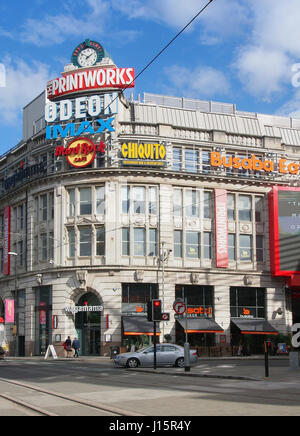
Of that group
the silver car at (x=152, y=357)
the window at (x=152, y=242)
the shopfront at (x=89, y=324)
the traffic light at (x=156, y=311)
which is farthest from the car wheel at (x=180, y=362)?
the window at (x=152, y=242)

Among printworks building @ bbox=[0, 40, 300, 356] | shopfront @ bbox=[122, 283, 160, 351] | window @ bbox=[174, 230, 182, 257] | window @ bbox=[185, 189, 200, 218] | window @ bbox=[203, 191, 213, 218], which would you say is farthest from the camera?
window @ bbox=[203, 191, 213, 218]

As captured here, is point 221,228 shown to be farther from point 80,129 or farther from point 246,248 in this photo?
point 80,129

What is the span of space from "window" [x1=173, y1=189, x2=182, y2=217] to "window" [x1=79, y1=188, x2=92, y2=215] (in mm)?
7245

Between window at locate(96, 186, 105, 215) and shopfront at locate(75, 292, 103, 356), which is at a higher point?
window at locate(96, 186, 105, 215)

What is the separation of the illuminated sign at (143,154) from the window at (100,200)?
3.05 metres

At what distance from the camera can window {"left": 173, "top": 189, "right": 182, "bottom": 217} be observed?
5394cm

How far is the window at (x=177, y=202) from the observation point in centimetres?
5394

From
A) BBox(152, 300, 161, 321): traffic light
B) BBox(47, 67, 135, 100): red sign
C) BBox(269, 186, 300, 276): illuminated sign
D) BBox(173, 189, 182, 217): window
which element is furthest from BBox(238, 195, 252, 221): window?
BBox(152, 300, 161, 321): traffic light

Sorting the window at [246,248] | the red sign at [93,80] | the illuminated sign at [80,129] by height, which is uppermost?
the red sign at [93,80]

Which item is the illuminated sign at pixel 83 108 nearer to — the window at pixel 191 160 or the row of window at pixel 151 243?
the window at pixel 191 160

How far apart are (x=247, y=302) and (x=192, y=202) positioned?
32.9 ft

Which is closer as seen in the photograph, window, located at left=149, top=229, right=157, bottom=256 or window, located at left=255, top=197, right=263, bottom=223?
window, located at left=149, top=229, right=157, bottom=256

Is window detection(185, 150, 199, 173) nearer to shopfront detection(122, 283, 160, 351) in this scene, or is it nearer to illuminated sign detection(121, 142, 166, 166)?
illuminated sign detection(121, 142, 166, 166)

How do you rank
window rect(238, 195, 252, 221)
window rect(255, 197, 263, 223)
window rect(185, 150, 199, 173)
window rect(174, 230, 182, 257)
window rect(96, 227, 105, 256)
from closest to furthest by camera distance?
window rect(96, 227, 105, 256)
window rect(174, 230, 182, 257)
window rect(185, 150, 199, 173)
window rect(238, 195, 252, 221)
window rect(255, 197, 263, 223)
